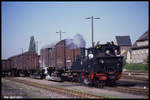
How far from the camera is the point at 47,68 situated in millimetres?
26047

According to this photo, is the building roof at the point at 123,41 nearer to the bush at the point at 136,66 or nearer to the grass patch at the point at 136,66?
the grass patch at the point at 136,66

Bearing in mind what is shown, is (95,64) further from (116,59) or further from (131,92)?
(131,92)

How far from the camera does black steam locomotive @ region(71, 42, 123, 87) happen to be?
55.9 ft

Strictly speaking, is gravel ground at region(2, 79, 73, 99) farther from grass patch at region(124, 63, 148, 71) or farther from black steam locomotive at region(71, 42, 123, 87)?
grass patch at region(124, 63, 148, 71)

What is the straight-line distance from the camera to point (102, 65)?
671 inches

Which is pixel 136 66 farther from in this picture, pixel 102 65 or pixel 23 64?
pixel 102 65

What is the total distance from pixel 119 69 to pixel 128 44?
78.1m

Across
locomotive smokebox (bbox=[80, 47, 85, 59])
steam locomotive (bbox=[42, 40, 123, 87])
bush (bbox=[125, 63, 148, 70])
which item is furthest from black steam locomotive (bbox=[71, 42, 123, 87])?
bush (bbox=[125, 63, 148, 70])

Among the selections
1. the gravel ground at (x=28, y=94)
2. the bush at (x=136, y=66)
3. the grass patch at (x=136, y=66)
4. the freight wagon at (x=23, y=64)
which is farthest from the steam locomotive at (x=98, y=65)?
the bush at (x=136, y=66)

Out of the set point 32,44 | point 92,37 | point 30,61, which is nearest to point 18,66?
point 30,61

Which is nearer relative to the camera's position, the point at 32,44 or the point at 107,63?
the point at 107,63

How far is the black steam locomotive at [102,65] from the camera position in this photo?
17.0 meters

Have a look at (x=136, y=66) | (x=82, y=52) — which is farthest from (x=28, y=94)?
(x=136, y=66)

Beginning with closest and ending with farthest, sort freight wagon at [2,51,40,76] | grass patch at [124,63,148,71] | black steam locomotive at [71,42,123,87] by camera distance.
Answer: black steam locomotive at [71,42,123,87] → freight wagon at [2,51,40,76] → grass patch at [124,63,148,71]
